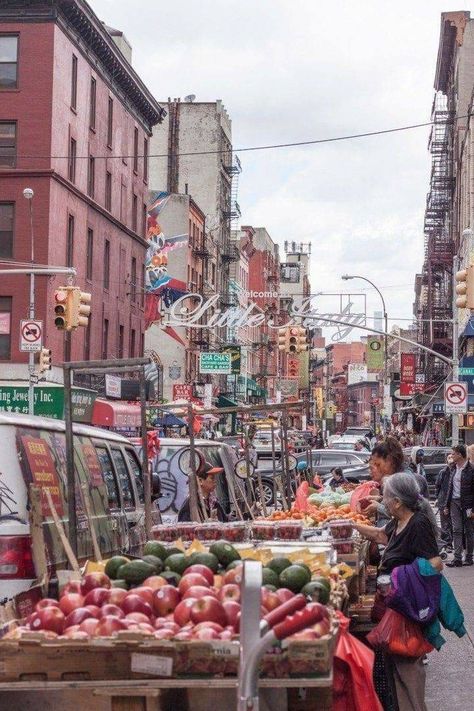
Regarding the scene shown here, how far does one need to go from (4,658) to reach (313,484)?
19.9m

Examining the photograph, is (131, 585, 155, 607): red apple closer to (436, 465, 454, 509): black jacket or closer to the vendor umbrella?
(436, 465, 454, 509): black jacket

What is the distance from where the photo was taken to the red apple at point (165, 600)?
6.22 m

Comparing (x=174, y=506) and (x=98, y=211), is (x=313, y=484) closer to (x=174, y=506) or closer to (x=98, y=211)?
(x=174, y=506)

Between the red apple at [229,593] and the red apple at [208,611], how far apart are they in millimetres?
185

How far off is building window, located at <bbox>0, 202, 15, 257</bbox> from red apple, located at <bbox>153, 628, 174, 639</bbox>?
41.1m

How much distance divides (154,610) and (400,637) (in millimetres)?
2337

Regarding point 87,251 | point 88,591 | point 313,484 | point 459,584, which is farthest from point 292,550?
point 87,251

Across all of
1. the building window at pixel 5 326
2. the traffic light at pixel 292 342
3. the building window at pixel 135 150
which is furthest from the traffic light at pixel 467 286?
the building window at pixel 135 150

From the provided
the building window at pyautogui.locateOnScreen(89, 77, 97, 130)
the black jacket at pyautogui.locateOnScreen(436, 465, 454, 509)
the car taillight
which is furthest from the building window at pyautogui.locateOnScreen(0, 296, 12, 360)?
the car taillight

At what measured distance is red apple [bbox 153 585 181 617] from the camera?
6.22 meters

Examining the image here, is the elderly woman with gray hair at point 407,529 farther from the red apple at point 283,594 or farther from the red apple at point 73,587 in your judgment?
the red apple at point 73,587

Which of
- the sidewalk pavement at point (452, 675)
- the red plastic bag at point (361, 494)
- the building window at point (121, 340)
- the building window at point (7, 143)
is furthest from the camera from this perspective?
the building window at point (121, 340)

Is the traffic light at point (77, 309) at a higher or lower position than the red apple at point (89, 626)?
higher

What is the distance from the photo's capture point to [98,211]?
53.2 metres
